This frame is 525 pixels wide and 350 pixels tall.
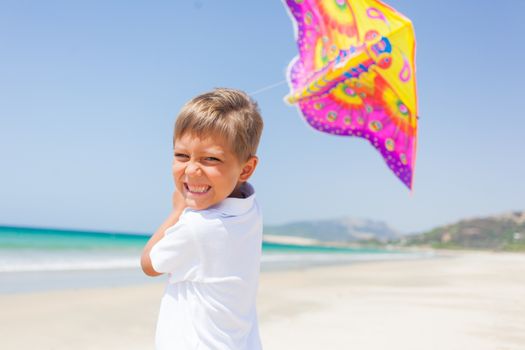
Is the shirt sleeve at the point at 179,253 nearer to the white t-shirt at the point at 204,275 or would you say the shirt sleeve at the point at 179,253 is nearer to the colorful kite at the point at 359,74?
the white t-shirt at the point at 204,275

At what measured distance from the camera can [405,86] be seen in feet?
11.6

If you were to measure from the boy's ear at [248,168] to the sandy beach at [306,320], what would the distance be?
3216 millimetres

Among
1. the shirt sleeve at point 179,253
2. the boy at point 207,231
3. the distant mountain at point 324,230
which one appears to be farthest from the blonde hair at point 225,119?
the distant mountain at point 324,230

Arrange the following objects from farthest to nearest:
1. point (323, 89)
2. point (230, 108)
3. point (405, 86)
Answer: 1. point (323, 89)
2. point (405, 86)
3. point (230, 108)

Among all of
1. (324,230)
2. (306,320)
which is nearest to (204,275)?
(306,320)

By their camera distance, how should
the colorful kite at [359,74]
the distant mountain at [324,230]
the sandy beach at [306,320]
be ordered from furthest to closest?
the distant mountain at [324,230], the sandy beach at [306,320], the colorful kite at [359,74]

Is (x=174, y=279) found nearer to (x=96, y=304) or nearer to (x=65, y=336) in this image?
(x=65, y=336)

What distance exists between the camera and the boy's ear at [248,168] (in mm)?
1583

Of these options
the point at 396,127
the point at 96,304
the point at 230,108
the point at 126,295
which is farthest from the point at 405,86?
the point at 126,295

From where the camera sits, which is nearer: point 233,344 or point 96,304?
point 233,344

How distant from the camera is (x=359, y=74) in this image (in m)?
3.78

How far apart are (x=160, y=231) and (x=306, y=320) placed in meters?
4.55

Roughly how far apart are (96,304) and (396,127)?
168 inches

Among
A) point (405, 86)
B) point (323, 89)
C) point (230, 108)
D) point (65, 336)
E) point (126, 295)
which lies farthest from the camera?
point (126, 295)
